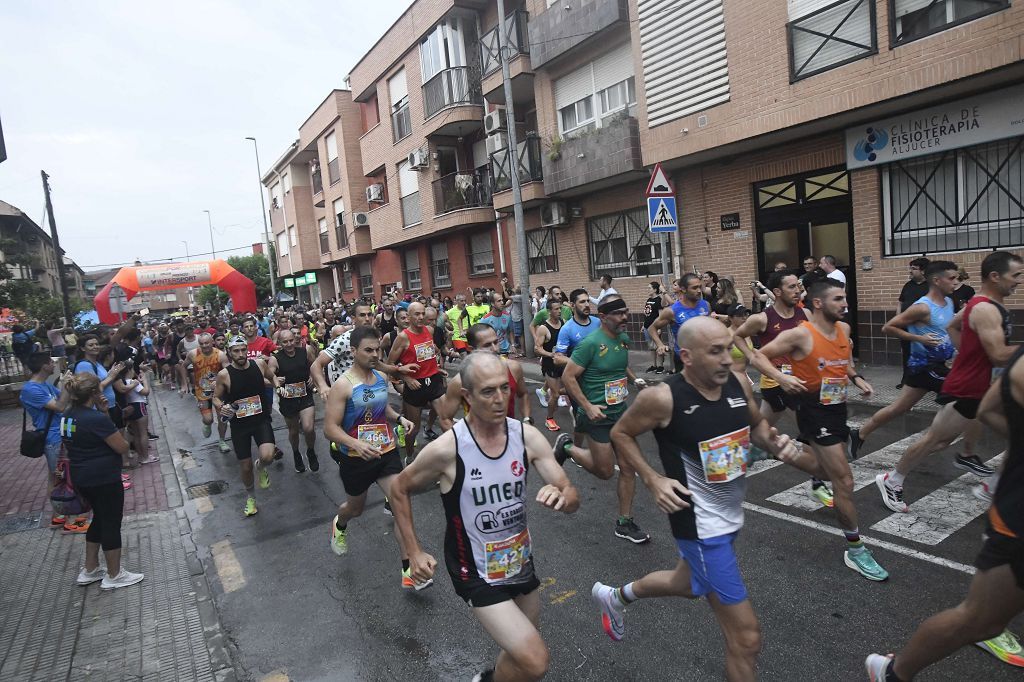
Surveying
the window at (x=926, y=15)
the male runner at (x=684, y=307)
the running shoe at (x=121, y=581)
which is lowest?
the running shoe at (x=121, y=581)

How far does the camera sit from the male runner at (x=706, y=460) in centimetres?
295

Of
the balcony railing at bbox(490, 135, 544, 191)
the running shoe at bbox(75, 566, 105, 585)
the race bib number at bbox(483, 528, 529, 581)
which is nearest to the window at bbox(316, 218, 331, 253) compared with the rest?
the balcony railing at bbox(490, 135, 544, 191)

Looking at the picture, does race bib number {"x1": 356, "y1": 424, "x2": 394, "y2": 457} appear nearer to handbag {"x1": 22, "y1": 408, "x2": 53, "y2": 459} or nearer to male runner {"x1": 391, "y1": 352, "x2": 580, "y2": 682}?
male runner {"x1": 391, "y1": 352, "x2": 580, "y2": 682}

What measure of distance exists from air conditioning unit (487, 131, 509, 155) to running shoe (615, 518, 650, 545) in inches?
588

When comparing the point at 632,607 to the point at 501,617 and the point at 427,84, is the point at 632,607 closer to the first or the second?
the point at 501,617

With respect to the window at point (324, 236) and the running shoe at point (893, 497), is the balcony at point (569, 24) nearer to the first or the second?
the running shoe at point (893, 497)

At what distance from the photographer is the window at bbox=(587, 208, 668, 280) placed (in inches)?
606

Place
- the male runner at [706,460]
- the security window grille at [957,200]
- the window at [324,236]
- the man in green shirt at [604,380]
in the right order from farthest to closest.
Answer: the window at [324,236], the security window grille at [957,200], the man in green shirt at [604,380], the male runner at [706,460]

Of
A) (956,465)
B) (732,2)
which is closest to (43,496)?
(956,465)

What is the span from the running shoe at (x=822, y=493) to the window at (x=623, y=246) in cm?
1007

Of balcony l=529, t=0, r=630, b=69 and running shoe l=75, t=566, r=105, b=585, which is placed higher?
balcony l=529, t=0, r=630, b=69

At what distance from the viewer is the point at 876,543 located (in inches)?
178

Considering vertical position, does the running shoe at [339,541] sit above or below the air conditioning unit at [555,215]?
below

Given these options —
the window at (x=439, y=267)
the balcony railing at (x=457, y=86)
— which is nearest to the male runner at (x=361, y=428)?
the balcony railing at (x=457, y=86)
